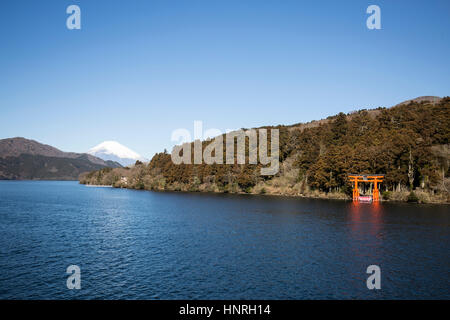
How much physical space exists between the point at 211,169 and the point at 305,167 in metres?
39.6

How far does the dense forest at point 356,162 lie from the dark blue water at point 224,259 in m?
37.6

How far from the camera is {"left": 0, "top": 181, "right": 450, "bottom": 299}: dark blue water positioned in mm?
19547

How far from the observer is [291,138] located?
126312 mm

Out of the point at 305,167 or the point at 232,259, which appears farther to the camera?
the point at 305,167

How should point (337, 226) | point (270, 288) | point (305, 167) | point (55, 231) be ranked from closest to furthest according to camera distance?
point (270, 288), point (55, 231), point (337, 226), point (305, 167)

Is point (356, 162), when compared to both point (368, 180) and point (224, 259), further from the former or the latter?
point (224, 259)

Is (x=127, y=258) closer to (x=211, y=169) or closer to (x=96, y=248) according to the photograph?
(x=96, y=248)

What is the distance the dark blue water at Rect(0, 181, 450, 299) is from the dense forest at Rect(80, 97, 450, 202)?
37.6 m

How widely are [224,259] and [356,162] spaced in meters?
71.2

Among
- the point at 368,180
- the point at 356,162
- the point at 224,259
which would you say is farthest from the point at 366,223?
the point at 356,162

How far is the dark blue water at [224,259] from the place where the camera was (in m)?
19.5

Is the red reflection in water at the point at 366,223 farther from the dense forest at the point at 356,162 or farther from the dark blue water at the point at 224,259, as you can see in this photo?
the dense forest at the point at 356,162

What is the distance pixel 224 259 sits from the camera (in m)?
26.4
